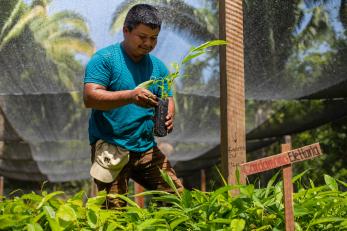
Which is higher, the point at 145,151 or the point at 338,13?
the point at 338,13

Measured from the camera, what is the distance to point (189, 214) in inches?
90.6

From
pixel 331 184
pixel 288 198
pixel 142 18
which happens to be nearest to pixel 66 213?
pixel 288 198

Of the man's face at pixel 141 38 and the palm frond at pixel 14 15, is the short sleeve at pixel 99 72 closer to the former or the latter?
the man's face at pixel 141 38

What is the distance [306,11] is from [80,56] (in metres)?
1.83

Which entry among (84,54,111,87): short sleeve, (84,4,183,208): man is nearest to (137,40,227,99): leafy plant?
(84,4,183,208): man

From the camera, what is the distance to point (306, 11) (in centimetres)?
545

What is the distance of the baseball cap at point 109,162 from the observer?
304 cm

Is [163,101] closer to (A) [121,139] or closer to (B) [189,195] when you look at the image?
(A) [121,139]

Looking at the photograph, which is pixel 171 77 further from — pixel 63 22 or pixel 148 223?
pixel 63 22

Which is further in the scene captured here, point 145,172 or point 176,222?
point 145,172

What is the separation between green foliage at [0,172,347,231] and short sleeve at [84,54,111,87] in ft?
2.30

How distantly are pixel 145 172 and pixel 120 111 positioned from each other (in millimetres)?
312

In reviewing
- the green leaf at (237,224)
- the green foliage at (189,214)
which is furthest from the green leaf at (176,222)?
the green leaf at (237,224)

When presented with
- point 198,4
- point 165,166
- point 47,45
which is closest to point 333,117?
point 198,4
